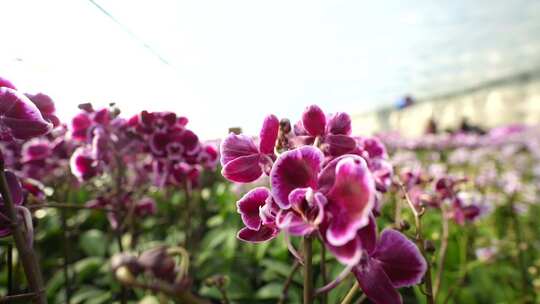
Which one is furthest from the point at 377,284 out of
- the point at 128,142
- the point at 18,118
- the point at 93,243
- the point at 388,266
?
the point at 93,243

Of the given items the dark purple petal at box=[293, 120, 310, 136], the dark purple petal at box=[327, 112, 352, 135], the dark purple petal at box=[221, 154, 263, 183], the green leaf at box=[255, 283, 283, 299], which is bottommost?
the green leaf at box=[255, 283, 283, 299]

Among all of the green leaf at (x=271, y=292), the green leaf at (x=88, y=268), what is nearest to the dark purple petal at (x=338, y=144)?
the green leaf at (x=271, y=292)

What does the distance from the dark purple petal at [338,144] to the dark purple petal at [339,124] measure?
0.06 ft

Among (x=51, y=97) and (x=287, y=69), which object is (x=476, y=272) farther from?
(x=51, y=97)

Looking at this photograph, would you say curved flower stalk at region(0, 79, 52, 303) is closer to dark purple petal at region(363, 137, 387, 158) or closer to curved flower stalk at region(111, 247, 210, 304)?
curved flower stalk at region(111, 247, 210, 304)

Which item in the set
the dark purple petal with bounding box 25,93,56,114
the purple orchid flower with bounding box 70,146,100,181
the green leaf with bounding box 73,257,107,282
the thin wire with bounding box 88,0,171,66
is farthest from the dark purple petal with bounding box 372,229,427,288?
the green leaf with bounding box 73,257,107,282

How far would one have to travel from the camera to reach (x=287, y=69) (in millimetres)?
781

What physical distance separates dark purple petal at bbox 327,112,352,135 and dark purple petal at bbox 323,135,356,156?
0.06 feet

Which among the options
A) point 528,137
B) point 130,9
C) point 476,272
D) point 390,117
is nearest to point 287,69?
point 130,9

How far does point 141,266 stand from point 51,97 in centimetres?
39

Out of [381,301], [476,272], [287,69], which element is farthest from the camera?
[476,272]

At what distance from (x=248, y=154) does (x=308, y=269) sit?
16cm

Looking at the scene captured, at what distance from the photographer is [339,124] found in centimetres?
52

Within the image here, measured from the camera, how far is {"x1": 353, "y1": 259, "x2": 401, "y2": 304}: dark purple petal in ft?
1.30
